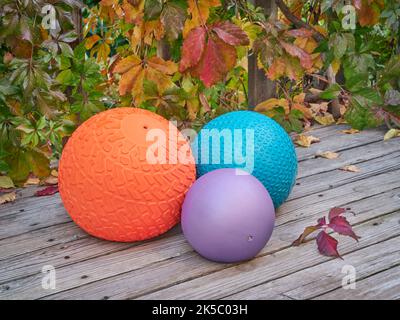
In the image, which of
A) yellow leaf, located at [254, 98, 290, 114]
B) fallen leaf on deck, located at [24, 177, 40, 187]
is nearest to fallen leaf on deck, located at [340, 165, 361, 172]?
yellow leaf, located at [254, 98, 290, 114]

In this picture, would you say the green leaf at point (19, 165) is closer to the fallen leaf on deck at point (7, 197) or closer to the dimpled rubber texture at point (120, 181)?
the fallen leaf on deck at point (7, 197)

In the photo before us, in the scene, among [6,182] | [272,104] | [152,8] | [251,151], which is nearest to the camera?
[152,8]

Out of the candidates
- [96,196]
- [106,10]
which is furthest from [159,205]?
[106,10]

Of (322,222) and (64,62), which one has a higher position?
(64,62)

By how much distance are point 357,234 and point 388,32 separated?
8.03 feet

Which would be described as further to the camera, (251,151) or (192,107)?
(192,107)

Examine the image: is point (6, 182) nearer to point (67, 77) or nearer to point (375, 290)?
point (67, 77)

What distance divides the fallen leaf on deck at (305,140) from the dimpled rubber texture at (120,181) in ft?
4.55

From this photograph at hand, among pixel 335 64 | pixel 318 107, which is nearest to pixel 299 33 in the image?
pixel 335 64

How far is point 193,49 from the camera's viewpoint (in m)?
2.66

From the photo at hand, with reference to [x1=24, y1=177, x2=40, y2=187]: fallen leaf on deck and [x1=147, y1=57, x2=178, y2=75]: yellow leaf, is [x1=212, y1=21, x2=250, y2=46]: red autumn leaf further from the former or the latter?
[x1=24, y1=177, x2=40, y2=187]: fallen leaf on deck

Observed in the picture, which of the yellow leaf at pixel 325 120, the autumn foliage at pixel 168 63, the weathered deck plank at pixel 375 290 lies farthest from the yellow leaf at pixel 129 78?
the yellow leaf at pixel 325 120

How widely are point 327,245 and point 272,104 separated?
1.51 metres
